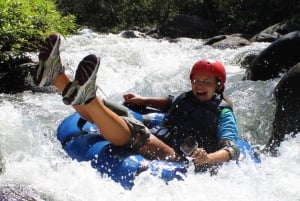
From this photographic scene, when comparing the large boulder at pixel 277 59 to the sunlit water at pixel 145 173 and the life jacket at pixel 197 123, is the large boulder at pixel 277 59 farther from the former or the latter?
the life jacket at pixel 197 123

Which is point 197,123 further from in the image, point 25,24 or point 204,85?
point 25,24

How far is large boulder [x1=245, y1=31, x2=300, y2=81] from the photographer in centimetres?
822

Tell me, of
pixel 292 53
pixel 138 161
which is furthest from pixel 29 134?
pixel 292 53

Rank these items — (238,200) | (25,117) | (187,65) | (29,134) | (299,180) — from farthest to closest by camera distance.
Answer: (187,65) < (25,117) < (29,134) < (299,180) < (238,200)

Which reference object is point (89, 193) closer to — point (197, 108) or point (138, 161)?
point (138, 161)

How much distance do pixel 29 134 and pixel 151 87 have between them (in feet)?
11.2

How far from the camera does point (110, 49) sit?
11.8 meters

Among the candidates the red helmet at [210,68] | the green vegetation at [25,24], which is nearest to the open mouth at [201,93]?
the red helmet at [210,68]

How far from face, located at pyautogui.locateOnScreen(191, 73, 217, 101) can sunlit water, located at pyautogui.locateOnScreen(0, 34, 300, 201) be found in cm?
65

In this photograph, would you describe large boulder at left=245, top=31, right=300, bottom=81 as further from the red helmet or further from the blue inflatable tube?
the red helmet

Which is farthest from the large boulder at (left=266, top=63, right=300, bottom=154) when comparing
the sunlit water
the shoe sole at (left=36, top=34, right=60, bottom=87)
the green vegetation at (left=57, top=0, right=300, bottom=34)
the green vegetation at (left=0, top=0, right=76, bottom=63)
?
the green vegetation at (left=57, top=0, right=300, bottom=34)

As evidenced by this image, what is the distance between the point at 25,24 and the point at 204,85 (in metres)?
2.77

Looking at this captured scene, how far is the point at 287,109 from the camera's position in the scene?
6340 mm

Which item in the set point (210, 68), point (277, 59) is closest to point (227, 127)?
point (210, 68)
